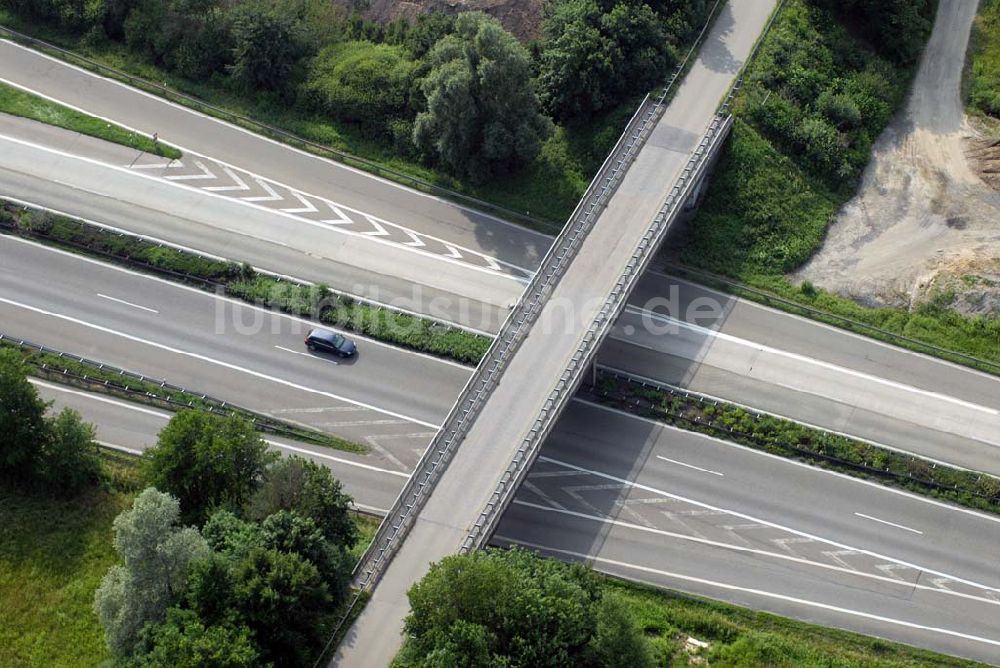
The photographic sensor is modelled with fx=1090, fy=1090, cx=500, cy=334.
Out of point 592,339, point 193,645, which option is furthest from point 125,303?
point 592,339

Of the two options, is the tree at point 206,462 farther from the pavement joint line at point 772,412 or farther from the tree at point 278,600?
the pavement joint line at point 772,412

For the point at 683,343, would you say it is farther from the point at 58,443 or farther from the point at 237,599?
the point at 58,443

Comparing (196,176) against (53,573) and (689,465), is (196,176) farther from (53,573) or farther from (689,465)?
(689,465)

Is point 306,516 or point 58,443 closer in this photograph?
point 306,516

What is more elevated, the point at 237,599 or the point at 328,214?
the point at 328,214

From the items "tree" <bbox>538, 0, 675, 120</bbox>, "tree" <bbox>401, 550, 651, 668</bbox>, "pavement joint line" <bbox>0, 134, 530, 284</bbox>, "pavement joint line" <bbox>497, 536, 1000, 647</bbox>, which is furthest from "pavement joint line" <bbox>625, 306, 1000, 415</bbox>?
"tree" <bbox>401, 550, 651, 668</bbox>

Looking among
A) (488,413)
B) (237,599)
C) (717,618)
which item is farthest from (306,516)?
(717,618)
